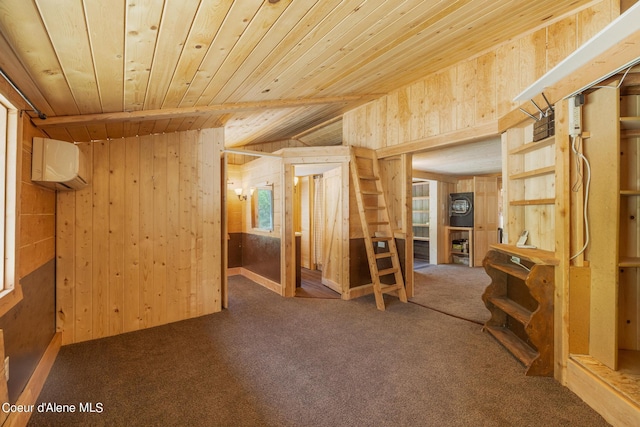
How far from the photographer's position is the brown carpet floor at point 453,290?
3.72 metres

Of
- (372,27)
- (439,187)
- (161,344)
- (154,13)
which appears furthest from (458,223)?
(154,13)

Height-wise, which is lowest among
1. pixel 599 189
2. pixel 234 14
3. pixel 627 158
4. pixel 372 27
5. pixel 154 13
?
A: pixel 599 189

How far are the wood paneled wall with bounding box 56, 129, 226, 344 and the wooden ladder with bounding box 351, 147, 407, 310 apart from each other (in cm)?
195

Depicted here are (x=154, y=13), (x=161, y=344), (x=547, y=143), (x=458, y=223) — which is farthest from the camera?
(x=458, y=223)

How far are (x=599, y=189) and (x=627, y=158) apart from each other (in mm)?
456

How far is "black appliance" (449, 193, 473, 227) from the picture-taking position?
6.93 meters

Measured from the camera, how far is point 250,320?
3424mm

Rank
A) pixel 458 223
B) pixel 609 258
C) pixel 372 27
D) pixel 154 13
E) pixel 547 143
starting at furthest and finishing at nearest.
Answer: pixel 458 223, pixel 547 143, pixel 372 27, pixel 609 258, pixel 154 13

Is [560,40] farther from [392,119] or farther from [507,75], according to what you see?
[392,119]

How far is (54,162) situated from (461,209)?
7396 mm

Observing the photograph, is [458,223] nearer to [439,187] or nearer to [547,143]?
[439,187]

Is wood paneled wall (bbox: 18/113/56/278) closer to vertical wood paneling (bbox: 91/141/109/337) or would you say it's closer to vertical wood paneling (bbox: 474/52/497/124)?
vertical wood paneling (bbox: 91/141/109/337)

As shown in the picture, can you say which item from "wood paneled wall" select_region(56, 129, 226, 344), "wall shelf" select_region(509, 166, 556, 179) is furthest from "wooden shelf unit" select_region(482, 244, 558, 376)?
"wood paneled wall" select_region(56, 129, 226, 344)

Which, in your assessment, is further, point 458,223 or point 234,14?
point 458,223
